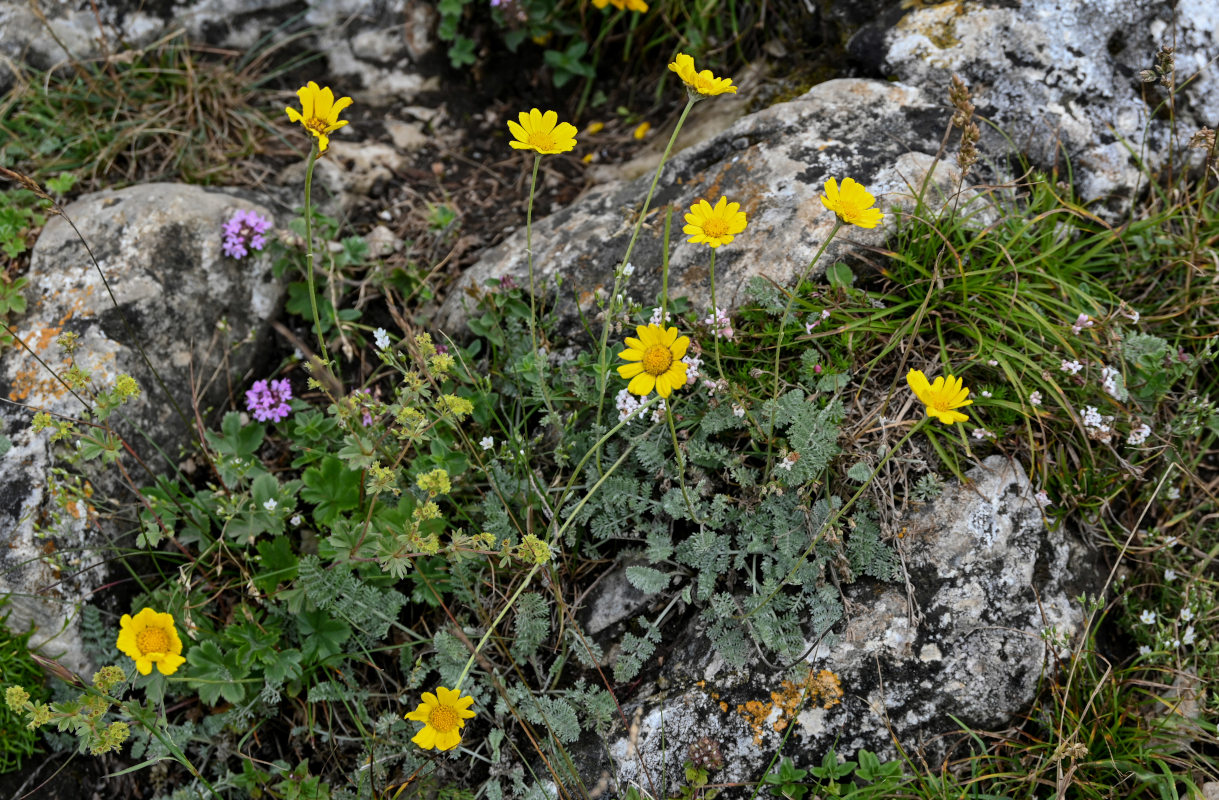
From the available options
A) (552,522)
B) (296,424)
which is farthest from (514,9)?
(552,522)

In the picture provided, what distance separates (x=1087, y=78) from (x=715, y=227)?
7.32ft

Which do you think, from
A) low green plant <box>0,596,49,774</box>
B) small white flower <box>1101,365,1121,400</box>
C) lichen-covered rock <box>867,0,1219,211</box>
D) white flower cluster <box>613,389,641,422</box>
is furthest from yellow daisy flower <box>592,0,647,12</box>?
low green plant <box>0,596,49,774</box>

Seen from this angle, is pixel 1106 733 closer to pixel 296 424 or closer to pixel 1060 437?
pixel 1060 437

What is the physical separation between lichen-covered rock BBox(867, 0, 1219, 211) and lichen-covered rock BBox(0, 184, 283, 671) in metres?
3.21

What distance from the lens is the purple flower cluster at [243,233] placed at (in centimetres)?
351

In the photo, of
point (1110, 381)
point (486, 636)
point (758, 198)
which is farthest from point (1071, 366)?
point (486, 636)

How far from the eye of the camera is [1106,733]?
8.13ft

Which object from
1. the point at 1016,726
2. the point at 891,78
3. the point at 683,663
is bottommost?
the point at 1016,726

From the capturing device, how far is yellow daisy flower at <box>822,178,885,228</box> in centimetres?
210

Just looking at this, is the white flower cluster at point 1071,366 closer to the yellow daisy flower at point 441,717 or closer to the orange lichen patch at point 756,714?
the orange lichen patch at point 756,714

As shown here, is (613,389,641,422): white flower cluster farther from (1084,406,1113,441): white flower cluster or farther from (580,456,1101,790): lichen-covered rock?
(1084,406,1113,441): white flower cluster

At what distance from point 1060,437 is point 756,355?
1093 mm

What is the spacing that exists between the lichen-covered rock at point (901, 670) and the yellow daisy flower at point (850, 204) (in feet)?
3.41

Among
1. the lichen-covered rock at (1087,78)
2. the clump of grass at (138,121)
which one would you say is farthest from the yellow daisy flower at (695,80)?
the clump of grass at (138,121)
